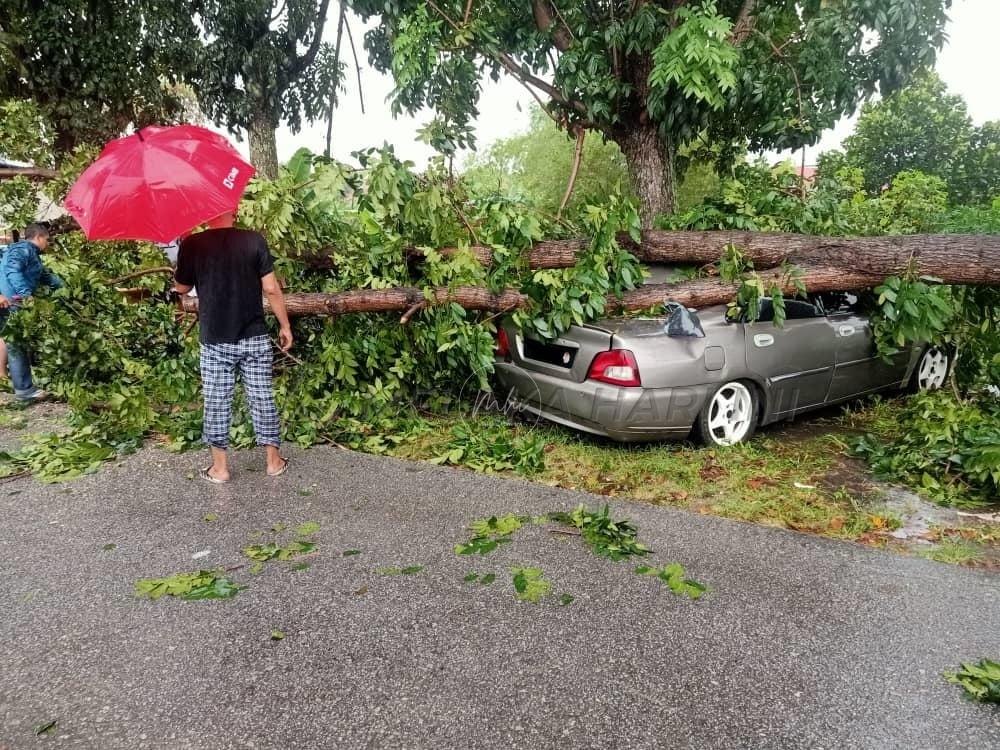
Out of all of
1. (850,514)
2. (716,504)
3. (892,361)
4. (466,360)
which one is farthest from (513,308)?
(892,361)

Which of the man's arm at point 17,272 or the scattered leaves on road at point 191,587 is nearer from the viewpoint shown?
the scattered leaves on road at point 191,587

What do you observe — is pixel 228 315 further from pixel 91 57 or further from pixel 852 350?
pixel 91 57

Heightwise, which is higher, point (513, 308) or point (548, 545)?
point (513, 308)

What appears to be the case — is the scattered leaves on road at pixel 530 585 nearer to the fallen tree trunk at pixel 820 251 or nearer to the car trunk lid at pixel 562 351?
the car trunk lid at pixel 562 351

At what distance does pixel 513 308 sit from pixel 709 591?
2.72 meters

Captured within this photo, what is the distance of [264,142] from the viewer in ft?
53.4

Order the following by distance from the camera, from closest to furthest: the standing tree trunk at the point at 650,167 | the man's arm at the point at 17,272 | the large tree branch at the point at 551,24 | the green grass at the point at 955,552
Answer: the green grass at the point at 955,552
the man's arm at the point at 17,272
the large tree branch at the point at 551,24
the standing tree trunk at the point at 650,167

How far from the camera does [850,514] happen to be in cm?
394

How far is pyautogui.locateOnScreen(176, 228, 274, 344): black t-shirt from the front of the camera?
13.1ft

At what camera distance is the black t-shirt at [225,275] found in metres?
3.99

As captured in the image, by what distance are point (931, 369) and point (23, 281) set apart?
28.0ft

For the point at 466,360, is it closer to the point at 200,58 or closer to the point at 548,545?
the point at 548,545

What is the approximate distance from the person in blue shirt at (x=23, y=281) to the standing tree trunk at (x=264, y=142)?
10.1 meters

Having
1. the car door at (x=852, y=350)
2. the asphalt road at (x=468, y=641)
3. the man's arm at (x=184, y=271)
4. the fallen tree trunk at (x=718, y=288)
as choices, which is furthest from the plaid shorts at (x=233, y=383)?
the car door at (x=852, y=350)
